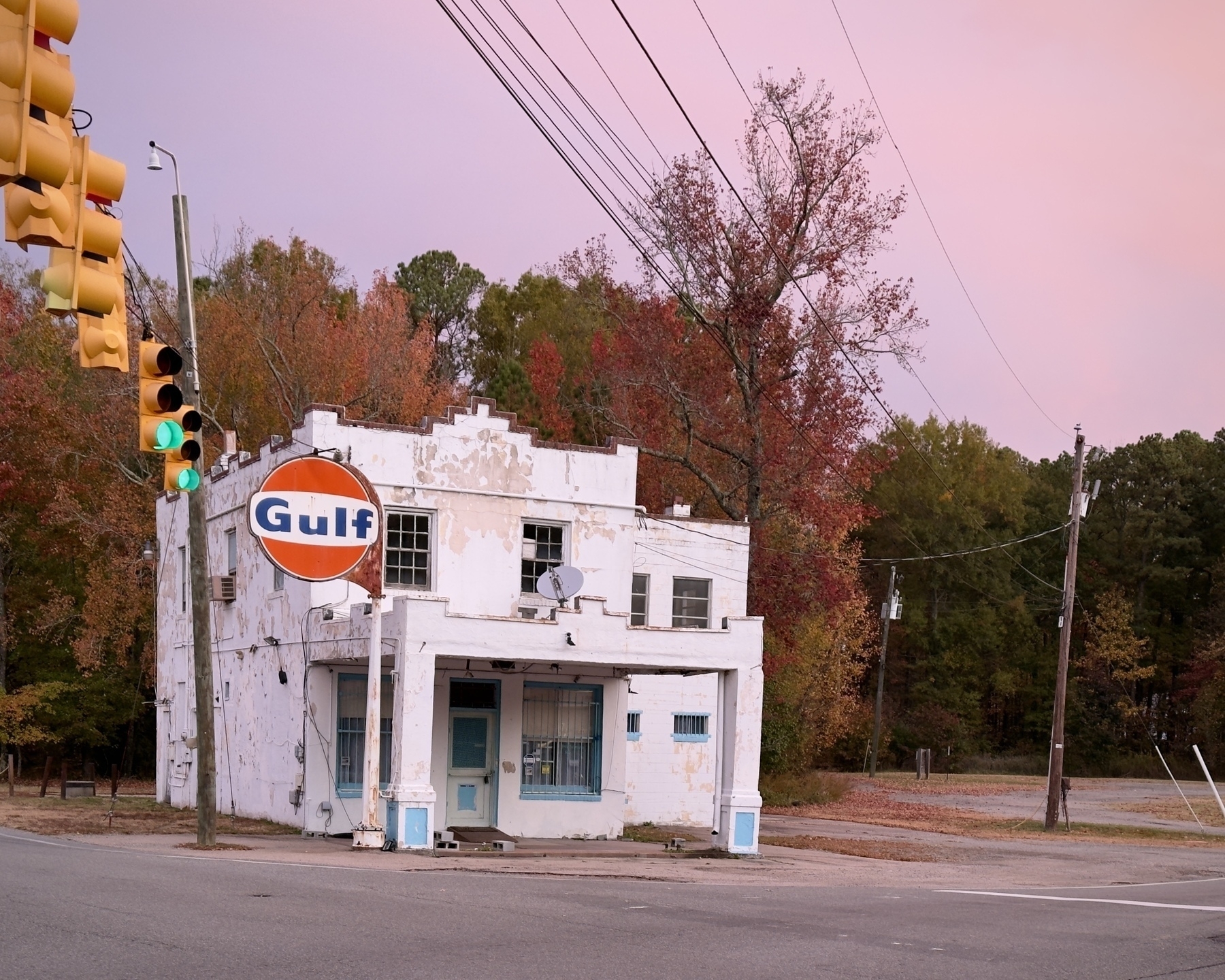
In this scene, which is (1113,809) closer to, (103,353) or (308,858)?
(308,858)

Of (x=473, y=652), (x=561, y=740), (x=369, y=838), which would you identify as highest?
(x=473, y=652)

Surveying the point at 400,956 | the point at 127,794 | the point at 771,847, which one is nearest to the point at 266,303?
the point at 127,794

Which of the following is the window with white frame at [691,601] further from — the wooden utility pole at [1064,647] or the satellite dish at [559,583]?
the wooden utility pole at [1064,647]

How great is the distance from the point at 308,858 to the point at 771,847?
10585 mm

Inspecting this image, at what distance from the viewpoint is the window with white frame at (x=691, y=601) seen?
Answer: 33.5 meters

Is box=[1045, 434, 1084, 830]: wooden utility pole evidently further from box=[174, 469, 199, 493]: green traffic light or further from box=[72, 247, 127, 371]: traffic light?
box=[72, 247, 127, 371]: traffic light

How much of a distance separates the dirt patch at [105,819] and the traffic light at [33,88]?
790 inches

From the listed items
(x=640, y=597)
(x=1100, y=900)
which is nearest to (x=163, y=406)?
(x=1100, y=900)

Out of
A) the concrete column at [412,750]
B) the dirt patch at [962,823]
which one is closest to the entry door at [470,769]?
the concrete column at [412,750]

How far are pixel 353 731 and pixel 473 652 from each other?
187 inches

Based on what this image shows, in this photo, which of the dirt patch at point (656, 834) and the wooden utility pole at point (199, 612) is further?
the dirt patch at point (656, 834)

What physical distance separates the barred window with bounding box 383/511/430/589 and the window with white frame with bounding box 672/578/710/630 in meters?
7.66

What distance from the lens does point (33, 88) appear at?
19.0 ft

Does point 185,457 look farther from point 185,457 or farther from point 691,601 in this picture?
point 691,601
